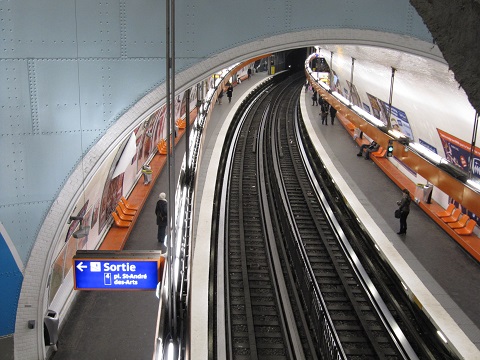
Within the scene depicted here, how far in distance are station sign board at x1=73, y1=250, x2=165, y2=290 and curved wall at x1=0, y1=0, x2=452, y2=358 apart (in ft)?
1.51

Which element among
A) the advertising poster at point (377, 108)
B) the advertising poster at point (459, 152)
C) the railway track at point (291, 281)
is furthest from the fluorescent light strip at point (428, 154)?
the advertising poster at point (377, 108)

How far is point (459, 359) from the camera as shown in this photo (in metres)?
7.88

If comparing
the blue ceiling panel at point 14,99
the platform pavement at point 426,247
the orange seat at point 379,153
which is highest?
the blue ceiling panel at point 14,99

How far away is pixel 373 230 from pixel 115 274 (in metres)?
7.20

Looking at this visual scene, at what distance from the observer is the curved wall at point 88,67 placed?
20.6 feet

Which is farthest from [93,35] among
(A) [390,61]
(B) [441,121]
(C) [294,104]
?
(C) [294,104]

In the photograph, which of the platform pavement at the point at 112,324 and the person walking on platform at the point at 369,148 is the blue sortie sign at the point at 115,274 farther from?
the person walking on platform at the point at 369,148

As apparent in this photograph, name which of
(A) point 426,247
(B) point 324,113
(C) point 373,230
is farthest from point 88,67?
(B) point 324,113

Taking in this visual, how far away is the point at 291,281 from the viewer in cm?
1079

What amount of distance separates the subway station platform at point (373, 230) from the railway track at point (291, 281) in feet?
2.71

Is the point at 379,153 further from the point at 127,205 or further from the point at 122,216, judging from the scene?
the point at 122,216

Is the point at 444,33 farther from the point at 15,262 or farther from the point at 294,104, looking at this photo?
the point at 294,104

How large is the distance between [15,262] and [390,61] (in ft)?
26.5

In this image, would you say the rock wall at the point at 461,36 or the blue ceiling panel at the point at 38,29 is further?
the blue ceiling panel at the point at 38,29
